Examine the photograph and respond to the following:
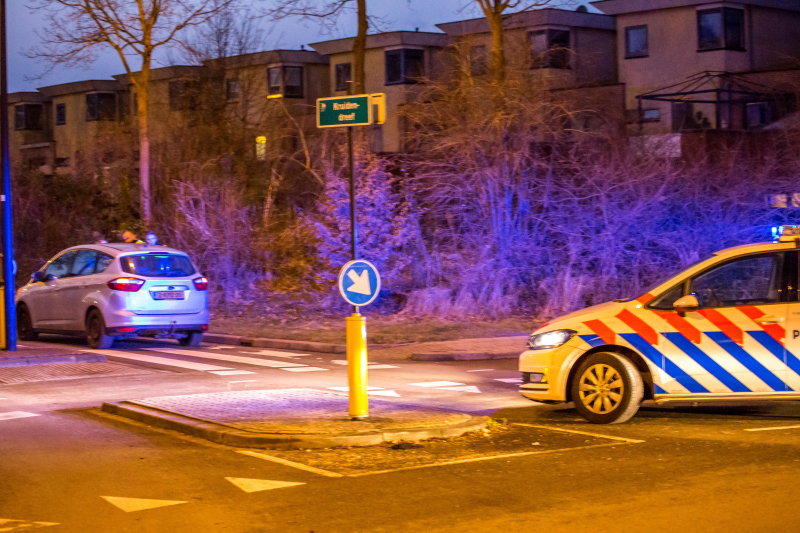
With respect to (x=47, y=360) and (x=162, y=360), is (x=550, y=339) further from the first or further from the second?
(x=47, y=360)

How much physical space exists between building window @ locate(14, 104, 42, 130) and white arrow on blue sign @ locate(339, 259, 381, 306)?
62.5 metres

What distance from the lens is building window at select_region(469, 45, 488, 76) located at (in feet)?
72.4

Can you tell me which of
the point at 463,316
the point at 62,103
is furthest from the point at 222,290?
the point at 62,103

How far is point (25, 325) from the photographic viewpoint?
17.5 m

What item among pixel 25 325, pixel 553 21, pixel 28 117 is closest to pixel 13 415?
pixel 25 325

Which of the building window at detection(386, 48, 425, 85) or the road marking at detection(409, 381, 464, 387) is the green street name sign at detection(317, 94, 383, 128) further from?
the building window at detection(386, 48, 425, 85)

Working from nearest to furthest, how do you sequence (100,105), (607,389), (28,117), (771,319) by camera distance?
(771,319) < (607,389) < (100,105) < (28,117)

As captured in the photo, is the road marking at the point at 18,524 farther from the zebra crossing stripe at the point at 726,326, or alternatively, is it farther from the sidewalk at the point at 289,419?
the zebra crossing stripe at the point at 726,326

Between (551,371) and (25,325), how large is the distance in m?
12.1

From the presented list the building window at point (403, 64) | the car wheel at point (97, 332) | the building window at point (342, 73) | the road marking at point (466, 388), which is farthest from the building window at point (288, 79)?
the road marking at point (466, 388)

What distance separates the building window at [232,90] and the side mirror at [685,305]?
3095cm

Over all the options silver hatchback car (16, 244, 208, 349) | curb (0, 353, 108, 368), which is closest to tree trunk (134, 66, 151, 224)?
silver hatchback car (16, 244, 208, 349)

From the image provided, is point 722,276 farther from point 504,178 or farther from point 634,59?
point 634,59

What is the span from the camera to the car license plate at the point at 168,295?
15373 millimetres
